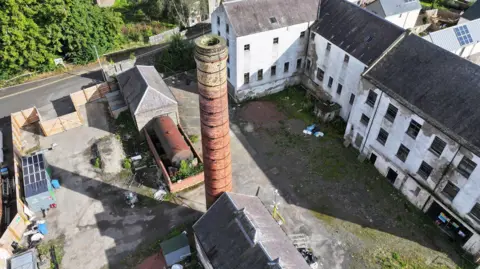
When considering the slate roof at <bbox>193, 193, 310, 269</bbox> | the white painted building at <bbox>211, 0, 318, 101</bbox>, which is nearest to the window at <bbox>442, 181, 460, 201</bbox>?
the slate roof at <bbox>193, 193, 310, 269</bbox>

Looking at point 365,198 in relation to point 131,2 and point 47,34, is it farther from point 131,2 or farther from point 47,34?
point 131,2

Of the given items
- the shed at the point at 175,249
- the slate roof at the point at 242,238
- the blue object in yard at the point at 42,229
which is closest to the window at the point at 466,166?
the slate roof at the point at 242,238

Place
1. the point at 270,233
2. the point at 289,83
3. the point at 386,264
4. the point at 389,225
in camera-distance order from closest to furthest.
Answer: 1. the point at 270,233
2. the point at 386,264
3. the point at 389,225
4. the point at 289,83

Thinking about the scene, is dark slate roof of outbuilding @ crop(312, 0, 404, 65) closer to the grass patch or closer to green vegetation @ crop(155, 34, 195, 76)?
green vegetation @ crop(155, 34, 195, 76)

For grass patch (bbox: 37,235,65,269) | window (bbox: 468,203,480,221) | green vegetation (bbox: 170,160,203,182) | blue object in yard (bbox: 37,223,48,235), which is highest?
window (bbox: 468,203,480,221)

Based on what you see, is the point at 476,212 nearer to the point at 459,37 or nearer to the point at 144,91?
the point at 459,37

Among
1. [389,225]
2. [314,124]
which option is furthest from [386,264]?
[314,124]
